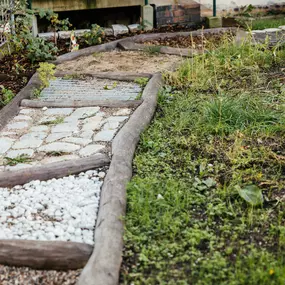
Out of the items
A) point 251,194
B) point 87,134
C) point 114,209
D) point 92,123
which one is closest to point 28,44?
point 92,123

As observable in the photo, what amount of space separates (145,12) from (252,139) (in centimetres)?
589

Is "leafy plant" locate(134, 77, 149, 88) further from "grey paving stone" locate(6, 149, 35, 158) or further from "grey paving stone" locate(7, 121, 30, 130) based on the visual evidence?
"grey paving stone" locate(6, 149, 35, 158)

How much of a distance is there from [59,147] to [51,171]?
0.57m

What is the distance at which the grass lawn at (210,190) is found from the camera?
3283mm

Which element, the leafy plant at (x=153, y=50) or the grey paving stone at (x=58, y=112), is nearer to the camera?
the grey paving stone at (x=58, y=112)

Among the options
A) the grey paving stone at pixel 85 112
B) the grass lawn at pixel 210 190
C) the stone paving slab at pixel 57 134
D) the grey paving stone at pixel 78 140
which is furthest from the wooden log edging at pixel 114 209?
the grey paving stone at pixel 85 112

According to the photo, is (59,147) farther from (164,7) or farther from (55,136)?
(164,7)

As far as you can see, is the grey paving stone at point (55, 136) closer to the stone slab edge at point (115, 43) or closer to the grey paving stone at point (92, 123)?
the grey paving stone at point (92, 123)

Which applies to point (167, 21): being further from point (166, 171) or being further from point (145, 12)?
point (166, 171)

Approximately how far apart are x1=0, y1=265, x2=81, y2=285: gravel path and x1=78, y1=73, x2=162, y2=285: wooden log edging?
17 cm

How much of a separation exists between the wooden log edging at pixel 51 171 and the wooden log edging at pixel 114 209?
167 millimetres

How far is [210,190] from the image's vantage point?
417cm

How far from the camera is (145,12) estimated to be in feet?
33.6

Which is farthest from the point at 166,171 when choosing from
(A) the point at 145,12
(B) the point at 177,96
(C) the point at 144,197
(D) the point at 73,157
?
(A) the point at 145,12
